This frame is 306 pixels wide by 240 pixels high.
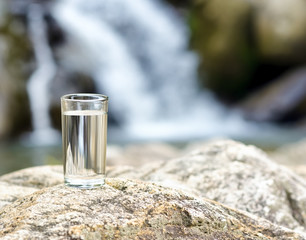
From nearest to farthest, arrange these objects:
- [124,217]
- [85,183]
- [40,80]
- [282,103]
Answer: [124,217] → [85,183] → [40,80] → [282,103]

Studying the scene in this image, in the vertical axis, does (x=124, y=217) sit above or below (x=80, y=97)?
below

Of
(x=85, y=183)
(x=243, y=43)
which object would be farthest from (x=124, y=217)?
(x=243, y=43)

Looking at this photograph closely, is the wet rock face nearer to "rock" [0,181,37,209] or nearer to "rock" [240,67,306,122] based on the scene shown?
"rock" [240,67,306,122]

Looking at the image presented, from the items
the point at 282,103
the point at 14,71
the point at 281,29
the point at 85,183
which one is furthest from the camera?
the point at 281,29

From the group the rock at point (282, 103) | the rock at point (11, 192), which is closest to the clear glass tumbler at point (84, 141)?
the rock at point (11, 192)

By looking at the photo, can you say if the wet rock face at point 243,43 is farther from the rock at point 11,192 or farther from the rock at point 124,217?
the rock at point 124,217

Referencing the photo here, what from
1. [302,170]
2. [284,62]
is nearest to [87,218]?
[302,170]

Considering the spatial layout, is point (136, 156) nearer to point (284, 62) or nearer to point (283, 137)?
point (283, 137)

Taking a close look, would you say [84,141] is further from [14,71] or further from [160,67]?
[160,67]
